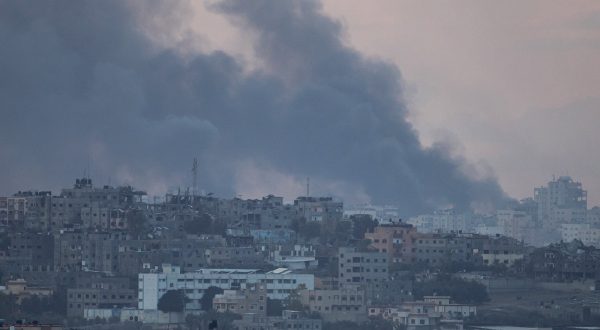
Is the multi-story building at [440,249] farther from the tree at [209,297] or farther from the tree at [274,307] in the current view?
the tree at [209,297]

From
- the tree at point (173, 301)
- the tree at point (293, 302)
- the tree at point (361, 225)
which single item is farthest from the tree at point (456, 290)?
the tree at point (361, 225)

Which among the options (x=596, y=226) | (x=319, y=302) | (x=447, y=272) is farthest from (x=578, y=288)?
(x=596, y=226)

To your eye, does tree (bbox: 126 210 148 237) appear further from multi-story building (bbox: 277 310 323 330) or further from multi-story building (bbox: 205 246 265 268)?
multi-story building (bbox: 277 310 323 330)

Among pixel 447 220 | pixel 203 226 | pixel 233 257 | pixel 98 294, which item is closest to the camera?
pixel 98 294

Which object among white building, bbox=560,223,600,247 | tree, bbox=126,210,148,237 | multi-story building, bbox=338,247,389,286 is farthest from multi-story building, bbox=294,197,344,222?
white building, bbox=560,223,600,247

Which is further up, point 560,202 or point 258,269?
point 560,202

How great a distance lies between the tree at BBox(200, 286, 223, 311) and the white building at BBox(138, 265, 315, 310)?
0.10m

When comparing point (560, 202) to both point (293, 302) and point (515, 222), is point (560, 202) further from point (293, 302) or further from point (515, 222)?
point (293, 302)

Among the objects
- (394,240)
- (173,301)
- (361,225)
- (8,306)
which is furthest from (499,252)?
(8,306)

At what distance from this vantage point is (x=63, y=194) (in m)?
61.7

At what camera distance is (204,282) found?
52.2 meters

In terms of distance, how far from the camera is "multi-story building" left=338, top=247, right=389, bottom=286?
54.0 metres

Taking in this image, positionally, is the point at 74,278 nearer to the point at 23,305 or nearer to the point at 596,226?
the point at 23,305

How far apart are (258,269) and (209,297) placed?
3963 mm
